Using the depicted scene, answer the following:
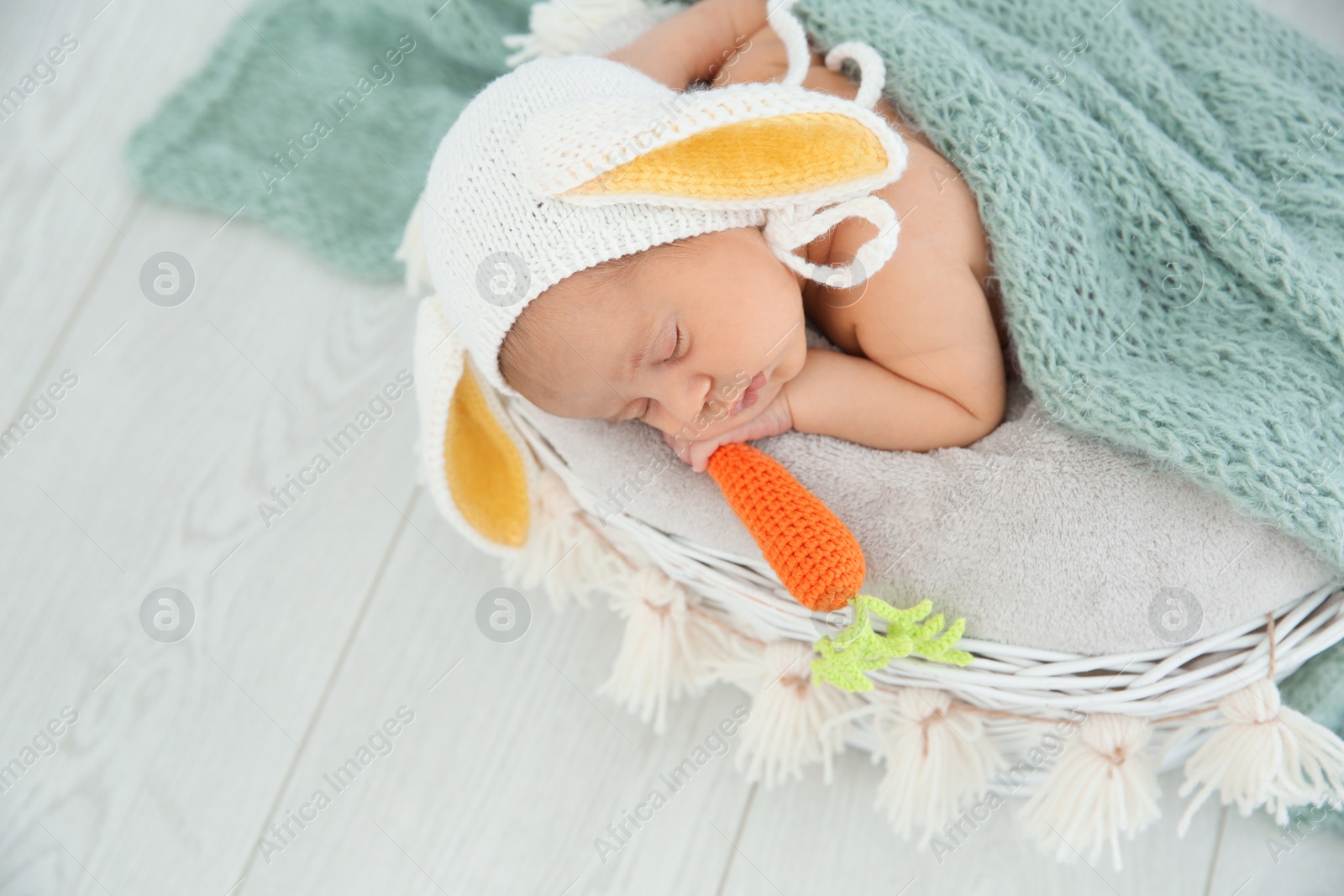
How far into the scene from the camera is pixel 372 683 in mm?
1187

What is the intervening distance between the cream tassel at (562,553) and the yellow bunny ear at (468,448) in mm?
18

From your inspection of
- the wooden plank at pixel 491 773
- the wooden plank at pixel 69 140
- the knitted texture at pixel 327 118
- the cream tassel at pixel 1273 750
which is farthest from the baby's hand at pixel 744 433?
the wooden plank at pixel 69 140

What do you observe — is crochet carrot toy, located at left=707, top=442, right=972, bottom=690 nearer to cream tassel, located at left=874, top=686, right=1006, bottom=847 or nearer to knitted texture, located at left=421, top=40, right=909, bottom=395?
cream tassel, located at left=874, top=686, right=1006, bottom=847

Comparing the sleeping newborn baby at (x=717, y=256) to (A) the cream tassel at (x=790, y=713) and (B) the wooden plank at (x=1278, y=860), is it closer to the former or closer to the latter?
(A) the cream tassel at (x=790, y=713)

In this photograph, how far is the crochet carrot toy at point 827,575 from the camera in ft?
2.58

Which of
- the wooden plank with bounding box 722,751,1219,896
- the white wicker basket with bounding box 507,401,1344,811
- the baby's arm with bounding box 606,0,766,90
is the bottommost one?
the wooden plank with bounding box 722,751,1219,896

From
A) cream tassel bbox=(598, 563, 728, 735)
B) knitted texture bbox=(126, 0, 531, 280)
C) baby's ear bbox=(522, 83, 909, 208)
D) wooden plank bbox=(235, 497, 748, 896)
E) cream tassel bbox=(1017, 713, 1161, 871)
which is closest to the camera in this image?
baby's ear bbox=(522, 83, 909, 208)

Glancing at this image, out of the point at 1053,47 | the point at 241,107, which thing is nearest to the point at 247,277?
the point at 241,107

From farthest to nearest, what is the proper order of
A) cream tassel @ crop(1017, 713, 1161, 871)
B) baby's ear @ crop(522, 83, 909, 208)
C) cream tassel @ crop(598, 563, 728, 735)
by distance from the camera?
cream tassel @ crop(598, 563, 728, 735)
cream tassel @ crop(1017, 713, 1161, 871)
baby's ear @ crop(522, 83, 909, 208)

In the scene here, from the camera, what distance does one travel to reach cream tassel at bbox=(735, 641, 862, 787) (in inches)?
37.2

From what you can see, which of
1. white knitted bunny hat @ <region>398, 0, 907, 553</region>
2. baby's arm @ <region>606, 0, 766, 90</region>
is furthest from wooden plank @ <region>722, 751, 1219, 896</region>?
baby's arm @ <region>606, 0, 766, 90</region>

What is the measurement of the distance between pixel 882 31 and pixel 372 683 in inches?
35.3

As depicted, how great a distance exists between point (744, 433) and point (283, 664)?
0.64m

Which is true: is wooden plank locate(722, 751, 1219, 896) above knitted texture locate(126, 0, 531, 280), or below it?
below
